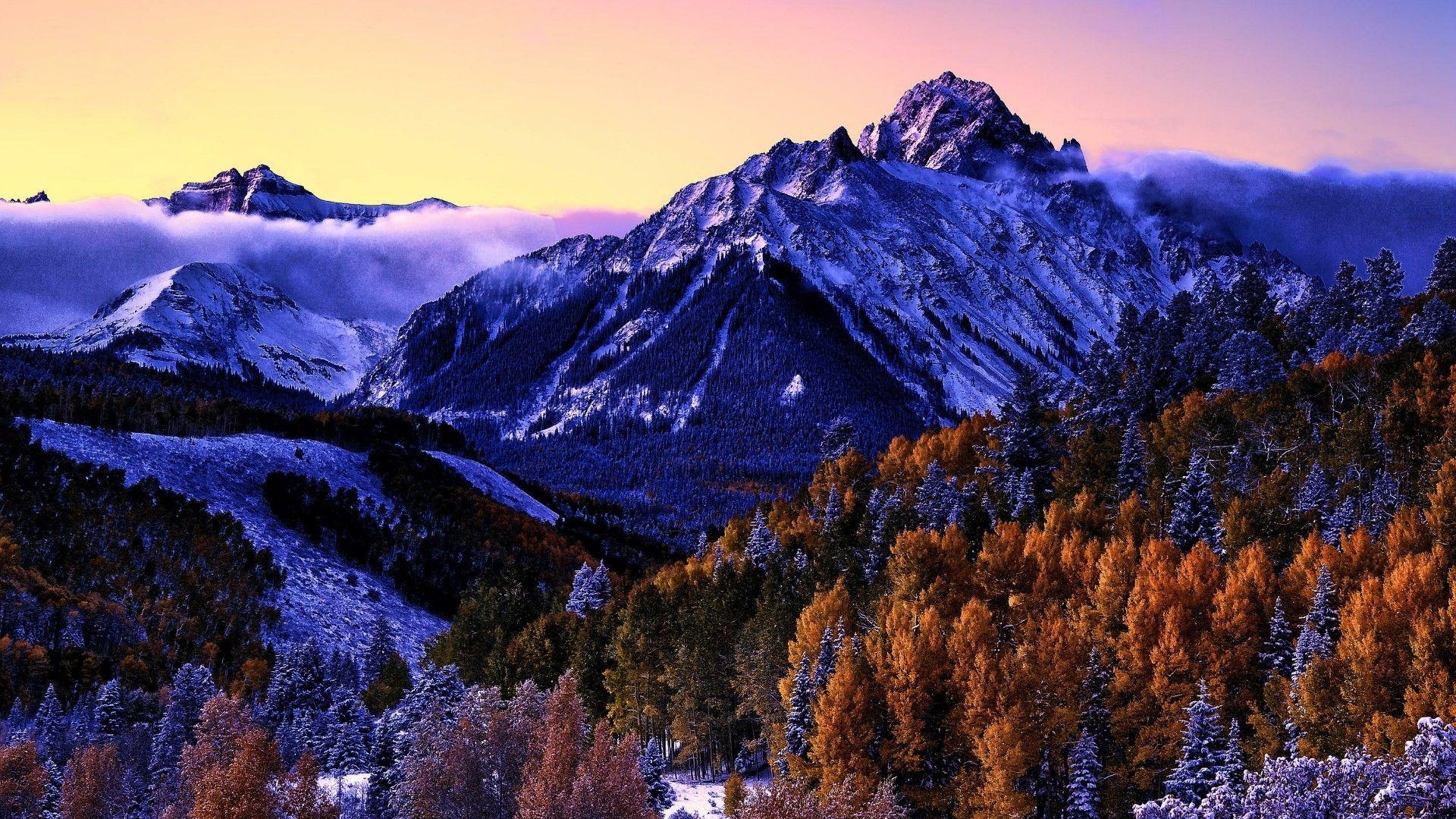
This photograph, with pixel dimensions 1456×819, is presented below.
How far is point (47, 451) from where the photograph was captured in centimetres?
16975

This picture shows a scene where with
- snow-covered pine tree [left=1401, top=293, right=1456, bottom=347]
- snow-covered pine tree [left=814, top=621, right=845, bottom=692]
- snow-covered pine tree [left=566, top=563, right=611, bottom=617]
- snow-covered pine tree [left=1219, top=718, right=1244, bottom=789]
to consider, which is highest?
snow-covered pine tree [left=1401, top=293, right=1456, bottom=347]

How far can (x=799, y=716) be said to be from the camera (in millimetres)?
72688

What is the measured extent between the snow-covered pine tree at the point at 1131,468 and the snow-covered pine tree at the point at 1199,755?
40893 millimetres

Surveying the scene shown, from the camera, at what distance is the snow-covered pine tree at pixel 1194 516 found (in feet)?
298

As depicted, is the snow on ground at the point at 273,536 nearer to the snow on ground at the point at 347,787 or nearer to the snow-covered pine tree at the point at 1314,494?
the snow on ground at the point at 347,787

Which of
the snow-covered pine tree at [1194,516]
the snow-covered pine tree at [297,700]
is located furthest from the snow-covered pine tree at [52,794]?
the snow-covered pine tree at [1194,516]

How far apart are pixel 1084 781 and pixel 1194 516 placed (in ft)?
118

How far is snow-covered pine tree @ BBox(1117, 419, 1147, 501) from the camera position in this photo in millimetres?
102562

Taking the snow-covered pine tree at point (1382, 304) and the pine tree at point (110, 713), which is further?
the snow-covered pine tree at point (1382, 304)

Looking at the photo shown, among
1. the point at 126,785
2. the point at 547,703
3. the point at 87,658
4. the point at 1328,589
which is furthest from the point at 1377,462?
the point at 87,658

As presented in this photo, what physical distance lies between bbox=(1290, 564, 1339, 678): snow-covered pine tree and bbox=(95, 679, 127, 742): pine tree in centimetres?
10140

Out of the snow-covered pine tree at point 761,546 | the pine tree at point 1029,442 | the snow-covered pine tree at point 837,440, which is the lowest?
the snow-covered pine tree at point 761,546

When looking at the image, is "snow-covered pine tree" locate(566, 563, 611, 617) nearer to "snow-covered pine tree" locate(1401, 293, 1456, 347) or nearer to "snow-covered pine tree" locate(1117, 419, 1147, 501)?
"snow-covered pine tree" locate(1117, 419, 1147, 501)

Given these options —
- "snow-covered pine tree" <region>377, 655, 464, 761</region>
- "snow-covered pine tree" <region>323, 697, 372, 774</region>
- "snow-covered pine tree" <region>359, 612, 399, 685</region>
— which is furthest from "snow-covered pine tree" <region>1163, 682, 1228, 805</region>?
"snow-covered pine tree" <region>359, 612, 399, 685</region>
